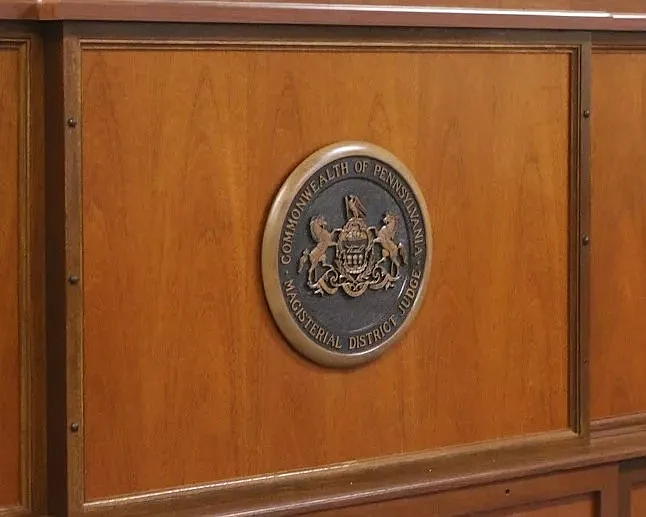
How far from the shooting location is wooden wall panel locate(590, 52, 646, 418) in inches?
88.1

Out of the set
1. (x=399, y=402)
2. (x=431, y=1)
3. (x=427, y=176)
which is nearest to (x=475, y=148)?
(x=427, y=176)

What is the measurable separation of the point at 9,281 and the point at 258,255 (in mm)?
367

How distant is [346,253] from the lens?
1941 millimetres

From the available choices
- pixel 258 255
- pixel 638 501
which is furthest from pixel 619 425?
pixel 258 255

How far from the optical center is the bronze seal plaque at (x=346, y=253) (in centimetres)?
190

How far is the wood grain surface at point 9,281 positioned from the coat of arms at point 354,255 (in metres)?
0.43

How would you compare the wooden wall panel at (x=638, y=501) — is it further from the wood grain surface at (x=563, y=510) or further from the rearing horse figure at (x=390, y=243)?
the rearing horse figure at (x=390, y=243)

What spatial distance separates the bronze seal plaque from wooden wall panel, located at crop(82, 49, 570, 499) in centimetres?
3

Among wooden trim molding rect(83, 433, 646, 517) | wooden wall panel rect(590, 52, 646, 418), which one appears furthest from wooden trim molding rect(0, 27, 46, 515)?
wooden wall panel rect(590, 52, 646, 418)

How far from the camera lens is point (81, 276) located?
69.2 inches

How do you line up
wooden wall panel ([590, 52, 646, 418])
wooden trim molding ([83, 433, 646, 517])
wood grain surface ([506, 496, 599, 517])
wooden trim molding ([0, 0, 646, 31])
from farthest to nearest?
wooden wall panel ([590, 52, 646, 418])
wood grain surface ([506, 496, 599, 517])
wooden trim molding ([83, 433, 646, 517])
wooden trim molding ([0, 0, 646, 31])

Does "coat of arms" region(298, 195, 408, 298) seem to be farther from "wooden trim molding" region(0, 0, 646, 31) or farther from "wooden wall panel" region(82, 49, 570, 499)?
"wooden trim molding" region(0, 0, 646, 31)

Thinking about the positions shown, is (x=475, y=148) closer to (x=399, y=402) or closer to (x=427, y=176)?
(x=427, y=176)

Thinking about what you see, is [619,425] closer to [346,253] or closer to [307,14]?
[346,253]
